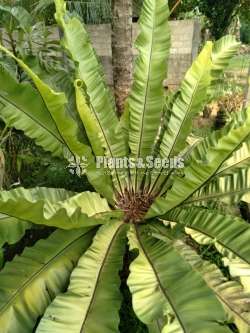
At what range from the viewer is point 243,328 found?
1516 millimetres

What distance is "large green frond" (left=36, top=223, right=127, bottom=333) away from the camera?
155 cm

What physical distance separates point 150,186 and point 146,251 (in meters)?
0.71

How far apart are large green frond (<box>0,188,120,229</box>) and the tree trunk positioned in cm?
98

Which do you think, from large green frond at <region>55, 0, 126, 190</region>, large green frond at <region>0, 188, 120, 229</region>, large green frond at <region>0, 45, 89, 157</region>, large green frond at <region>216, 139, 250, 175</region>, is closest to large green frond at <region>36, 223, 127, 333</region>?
large green frond at <region>0, 188, 120, 229</region>

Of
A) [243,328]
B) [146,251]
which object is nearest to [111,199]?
[146,251]

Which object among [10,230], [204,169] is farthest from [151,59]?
[10,230]

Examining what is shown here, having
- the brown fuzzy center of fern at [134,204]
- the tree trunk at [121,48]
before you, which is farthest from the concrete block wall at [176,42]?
the brown fuzzy center of fern at [134,204]

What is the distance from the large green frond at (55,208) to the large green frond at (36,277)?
0.54ft

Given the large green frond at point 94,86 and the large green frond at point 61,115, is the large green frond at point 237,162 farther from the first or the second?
the large green frond at point 61,115

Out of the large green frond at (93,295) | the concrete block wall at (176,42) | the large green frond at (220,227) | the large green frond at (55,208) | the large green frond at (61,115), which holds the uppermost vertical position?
the concrete block wall at (176,42)

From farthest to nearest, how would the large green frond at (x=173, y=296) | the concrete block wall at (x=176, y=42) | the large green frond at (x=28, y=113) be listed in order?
1. the concrete block wall at (x=176, y=42)
2. the large green frond at (x=28, y=113)
3. the large green frond at (x=173, y=296)

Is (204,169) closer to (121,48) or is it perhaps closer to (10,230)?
(10,230)

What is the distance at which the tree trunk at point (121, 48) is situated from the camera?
268 cm

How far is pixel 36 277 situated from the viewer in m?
1.85
